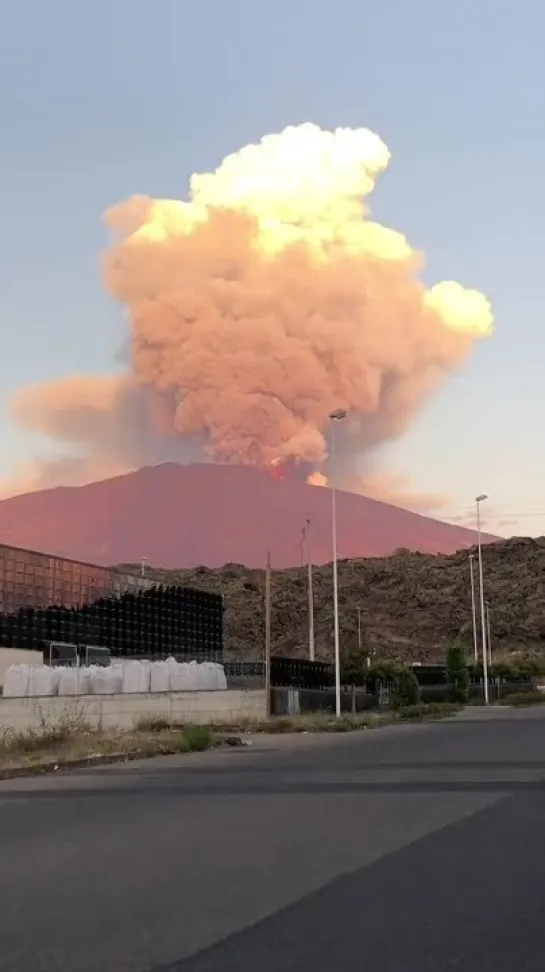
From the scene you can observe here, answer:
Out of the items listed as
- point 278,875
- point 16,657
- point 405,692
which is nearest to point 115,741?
point 278,875

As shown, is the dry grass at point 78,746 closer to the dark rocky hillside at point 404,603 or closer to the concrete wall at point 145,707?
the concrete wall at point 145,707

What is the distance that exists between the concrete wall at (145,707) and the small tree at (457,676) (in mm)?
23534

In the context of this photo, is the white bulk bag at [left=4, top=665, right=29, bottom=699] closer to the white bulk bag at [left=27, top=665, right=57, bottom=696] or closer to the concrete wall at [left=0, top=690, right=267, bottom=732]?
the white bulk bag at [left=27, top=665, right=57, bottom=696]

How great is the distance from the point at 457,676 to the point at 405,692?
12.8 metres

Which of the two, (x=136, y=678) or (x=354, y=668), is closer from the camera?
(x=136, y=678)

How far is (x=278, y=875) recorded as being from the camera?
9250 mm

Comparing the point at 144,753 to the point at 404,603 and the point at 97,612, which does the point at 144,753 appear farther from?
the point at 404,603

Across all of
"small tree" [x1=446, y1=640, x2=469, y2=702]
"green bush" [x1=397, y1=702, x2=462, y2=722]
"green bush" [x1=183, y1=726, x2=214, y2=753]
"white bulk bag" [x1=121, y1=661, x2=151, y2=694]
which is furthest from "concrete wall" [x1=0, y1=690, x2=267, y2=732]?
"small tree" [x1=446, y1=640, x2=469, y2=702]

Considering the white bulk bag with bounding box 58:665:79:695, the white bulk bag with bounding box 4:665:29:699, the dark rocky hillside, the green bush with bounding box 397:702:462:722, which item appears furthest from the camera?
the dark rocky hillside

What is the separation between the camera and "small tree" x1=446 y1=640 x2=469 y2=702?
217ft

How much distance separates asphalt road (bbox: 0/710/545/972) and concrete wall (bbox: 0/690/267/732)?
84.4 ft

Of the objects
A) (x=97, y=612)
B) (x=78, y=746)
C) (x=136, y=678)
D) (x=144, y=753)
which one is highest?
(x=97, y=612)

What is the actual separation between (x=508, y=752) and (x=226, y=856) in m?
15.6

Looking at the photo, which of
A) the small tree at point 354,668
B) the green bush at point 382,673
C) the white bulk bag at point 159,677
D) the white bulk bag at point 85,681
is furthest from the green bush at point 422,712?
the white bulk bag at point 85,681
